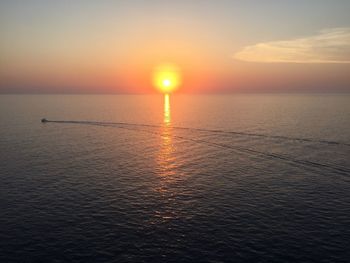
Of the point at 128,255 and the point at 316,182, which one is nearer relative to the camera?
the point at 128,255

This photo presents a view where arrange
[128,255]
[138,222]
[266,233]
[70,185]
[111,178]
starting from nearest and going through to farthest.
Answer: [128,255] → [266,233] → [138,222] → [70,185] → [111,178]

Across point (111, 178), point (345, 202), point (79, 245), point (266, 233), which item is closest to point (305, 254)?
point (266, 233)

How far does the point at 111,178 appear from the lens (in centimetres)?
9750

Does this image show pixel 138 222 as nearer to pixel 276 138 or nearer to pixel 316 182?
pixel 316 182

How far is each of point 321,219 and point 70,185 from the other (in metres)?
62.4

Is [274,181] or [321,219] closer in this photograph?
[321,219]

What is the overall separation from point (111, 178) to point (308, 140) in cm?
10517

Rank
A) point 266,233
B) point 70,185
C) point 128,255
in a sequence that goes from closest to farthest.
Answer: point 128,255
point 266,233
point 70,185

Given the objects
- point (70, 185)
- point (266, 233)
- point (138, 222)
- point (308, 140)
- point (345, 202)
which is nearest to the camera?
point (266, 233)

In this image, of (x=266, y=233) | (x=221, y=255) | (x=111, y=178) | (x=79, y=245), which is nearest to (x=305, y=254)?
(x=266, y=233)

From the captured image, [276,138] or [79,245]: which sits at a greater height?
[276,138]

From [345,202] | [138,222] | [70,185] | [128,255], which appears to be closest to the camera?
[128,255]

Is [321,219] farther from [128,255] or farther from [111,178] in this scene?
[111,178]

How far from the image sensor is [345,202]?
253ft
